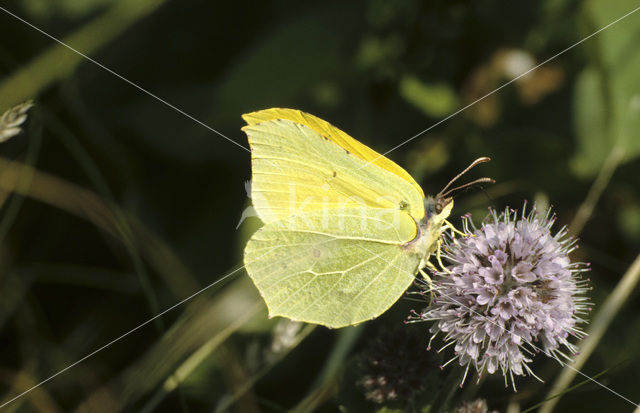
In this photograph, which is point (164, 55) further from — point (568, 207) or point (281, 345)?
point (568, 207)

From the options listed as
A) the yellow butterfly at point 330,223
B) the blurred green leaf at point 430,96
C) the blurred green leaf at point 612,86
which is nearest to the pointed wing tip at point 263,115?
the yellow butterfly at point 330,223

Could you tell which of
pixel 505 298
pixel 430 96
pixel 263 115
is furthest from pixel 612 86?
pixel 263 115

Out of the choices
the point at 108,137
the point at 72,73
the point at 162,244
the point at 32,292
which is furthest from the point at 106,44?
the point at 32,292

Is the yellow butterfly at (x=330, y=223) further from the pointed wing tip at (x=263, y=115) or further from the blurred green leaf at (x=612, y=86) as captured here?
the blurred green leaf at (x=612, y=86)

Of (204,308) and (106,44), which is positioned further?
(106,44)

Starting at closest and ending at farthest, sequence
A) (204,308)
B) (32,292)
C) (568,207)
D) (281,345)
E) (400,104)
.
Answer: (281,345), (204,308), (32,292), (568,207), (400,104)

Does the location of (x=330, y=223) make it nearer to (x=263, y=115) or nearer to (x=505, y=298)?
(x=263, y=115)
